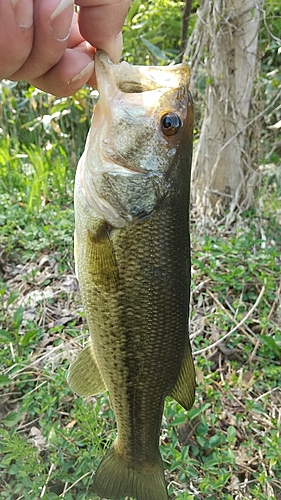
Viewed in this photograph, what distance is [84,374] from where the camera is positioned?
1.58m

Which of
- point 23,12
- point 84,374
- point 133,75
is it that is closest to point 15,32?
point 23,12

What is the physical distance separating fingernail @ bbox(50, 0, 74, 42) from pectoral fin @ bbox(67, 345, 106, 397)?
0.95m

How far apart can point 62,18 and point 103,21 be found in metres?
0.16

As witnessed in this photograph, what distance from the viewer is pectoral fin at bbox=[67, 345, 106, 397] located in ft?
5.14

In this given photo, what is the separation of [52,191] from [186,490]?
3.24 m

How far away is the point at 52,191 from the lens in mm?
4625

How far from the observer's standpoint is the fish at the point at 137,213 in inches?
53.8

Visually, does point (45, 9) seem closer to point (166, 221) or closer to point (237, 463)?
point (166, 221)

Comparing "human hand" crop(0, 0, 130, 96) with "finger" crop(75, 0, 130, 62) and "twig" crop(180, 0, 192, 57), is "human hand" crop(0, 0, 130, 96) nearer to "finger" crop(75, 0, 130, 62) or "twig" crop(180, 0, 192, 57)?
"finger" crop(75, 0, 130, 62)

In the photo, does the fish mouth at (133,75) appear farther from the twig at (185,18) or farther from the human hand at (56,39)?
the twig at (185,18)

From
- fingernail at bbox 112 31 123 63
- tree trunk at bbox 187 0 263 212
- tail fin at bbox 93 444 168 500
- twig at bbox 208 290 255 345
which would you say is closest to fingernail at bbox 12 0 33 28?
fingernail at bbox 112 31 123 63

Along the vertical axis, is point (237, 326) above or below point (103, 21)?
below

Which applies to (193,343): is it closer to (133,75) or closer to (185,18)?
(133,75)

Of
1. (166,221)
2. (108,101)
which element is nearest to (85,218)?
(166,221)
